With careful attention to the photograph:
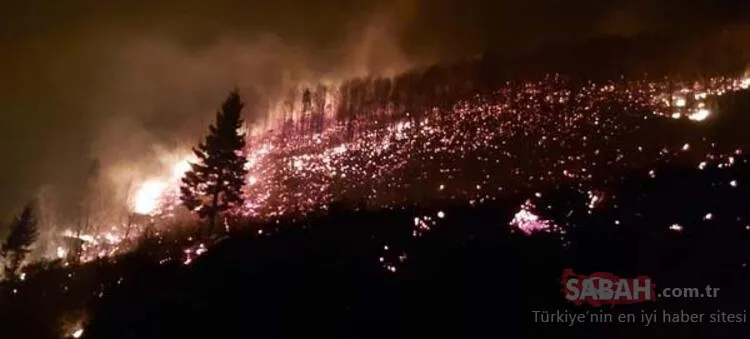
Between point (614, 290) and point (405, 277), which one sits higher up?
point (405, 277)

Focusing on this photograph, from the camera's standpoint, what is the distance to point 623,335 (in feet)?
98.2

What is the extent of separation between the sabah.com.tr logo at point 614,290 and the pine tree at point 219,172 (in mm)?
37244

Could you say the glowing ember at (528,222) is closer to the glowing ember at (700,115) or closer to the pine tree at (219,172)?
the pine tree at (219,172)

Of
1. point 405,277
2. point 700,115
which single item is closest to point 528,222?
point 405,277

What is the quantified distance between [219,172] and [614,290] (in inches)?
1644

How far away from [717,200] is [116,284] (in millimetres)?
40376

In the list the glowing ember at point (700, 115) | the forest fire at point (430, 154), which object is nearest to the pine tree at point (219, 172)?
the forest fire at point (430, 154)

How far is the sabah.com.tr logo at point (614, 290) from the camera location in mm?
31688

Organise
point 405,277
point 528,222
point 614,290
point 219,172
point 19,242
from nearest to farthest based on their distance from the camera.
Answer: point 614,290 → point 405,277 → point 528,222 → point 219,172 → point 19,242

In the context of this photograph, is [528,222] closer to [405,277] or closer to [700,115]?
[405,277]

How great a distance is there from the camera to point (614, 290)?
32500mm

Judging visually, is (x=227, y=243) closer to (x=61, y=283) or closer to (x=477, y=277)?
(x=61, y=283)

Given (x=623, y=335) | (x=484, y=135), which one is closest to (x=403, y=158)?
(x=484, y=135)

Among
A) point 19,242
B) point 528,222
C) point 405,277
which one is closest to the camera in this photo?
point 405,277
